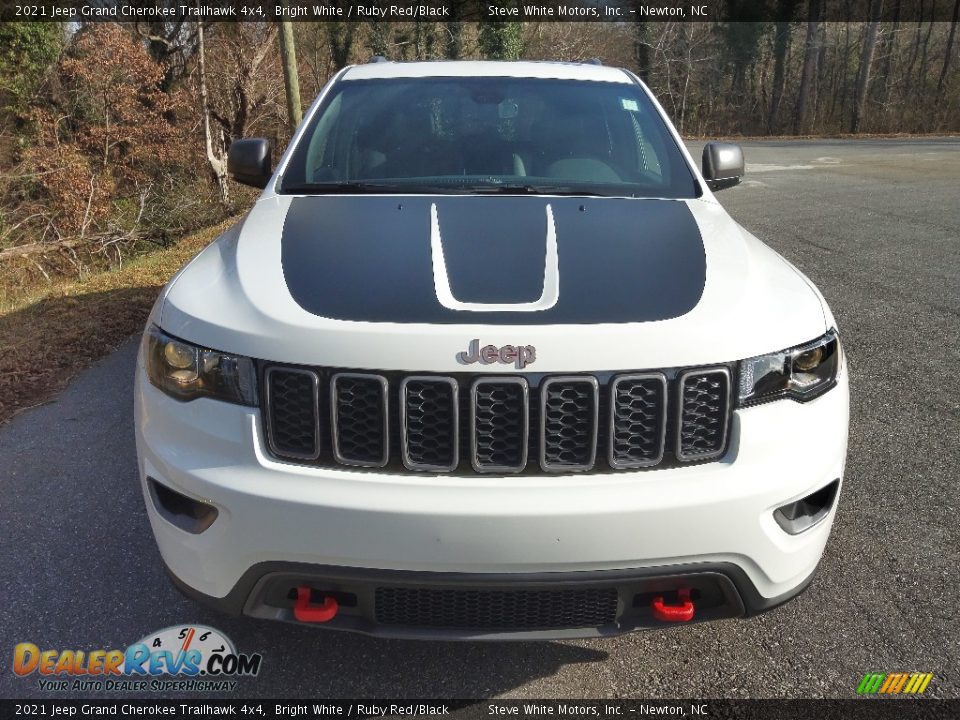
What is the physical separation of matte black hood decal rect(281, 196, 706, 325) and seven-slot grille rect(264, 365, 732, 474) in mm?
172

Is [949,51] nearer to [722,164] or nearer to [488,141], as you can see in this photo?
[722,164]

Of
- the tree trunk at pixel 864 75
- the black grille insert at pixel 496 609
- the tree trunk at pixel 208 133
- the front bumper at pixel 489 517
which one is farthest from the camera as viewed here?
the tree trunk at pixel 864 75

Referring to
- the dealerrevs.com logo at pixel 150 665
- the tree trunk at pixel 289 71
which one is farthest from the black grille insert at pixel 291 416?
the tree trunk at pixel 289 71

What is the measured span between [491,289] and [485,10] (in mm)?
38032

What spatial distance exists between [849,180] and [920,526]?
13761mm

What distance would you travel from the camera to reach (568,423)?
2.02 metres

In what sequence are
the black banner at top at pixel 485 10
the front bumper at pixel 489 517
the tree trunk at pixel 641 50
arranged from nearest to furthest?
the front bumper at pixel 489 517 → the black banner at top at pixel 485 10 → the tree trunk at pixel 641 50

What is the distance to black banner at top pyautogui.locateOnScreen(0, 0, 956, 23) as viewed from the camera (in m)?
21.4

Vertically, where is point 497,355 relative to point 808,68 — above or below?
above

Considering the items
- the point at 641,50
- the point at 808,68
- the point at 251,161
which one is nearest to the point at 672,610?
the point at 251,161

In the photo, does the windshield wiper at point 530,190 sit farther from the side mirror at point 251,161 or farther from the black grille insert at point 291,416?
the black grille insert at point 291,416

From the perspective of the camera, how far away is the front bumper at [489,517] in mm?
1945

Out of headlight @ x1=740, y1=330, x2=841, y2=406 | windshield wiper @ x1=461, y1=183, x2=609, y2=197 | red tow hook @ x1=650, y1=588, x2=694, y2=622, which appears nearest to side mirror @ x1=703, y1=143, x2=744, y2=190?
windshield wiper @ x1=461, y1=183, x2=609, y2=197

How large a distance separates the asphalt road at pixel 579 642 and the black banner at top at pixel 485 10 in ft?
66.3
